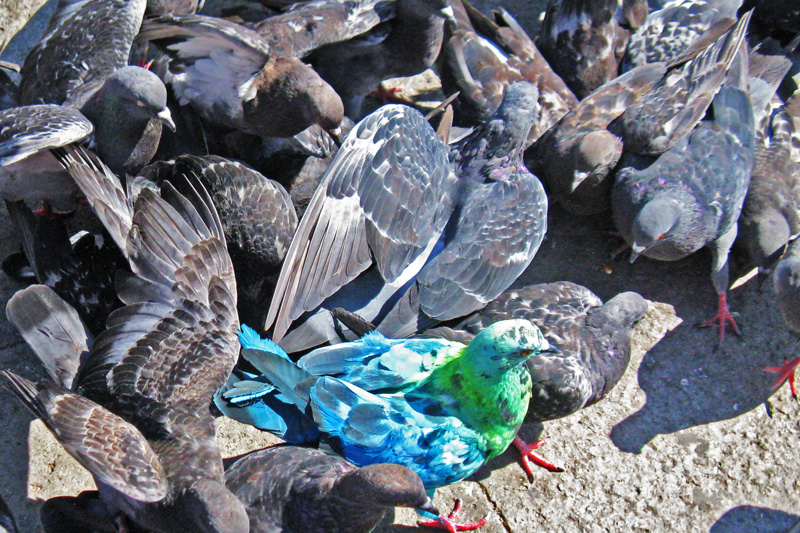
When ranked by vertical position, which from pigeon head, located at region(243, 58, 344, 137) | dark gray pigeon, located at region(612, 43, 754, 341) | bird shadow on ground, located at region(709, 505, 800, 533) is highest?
pigeon head, located at region(243, 58, 344, 137)

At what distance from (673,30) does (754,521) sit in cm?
338

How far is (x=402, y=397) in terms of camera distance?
10.7 feet

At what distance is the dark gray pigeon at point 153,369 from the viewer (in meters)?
2.75

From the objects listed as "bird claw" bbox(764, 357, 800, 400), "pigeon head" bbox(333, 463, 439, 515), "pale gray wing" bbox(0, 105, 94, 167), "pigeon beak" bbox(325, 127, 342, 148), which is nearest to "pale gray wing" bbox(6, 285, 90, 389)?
"pale gray wing" bbox(0, 105, 94, 167)

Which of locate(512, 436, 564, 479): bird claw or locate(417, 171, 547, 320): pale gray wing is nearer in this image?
locate(512, 436, 564, 479): bird claw

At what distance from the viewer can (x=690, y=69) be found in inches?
185

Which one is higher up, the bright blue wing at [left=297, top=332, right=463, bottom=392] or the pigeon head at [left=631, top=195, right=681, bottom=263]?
the bright blue wing at [left=297, top=332, right=463, bottom=392]

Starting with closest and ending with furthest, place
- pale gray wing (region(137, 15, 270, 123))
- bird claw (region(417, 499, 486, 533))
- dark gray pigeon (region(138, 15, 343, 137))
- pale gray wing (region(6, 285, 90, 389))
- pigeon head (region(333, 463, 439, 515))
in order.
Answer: pigeon head (region(333, 463, 439, 515))
pale gray wing (region(6, 285, 90, 389))
bird claw (region(417, 499, 486, 533))
pale gray wing (region(137, 15, 270, 123))
dark gray pigeon (region(138, 15, 343, 137))

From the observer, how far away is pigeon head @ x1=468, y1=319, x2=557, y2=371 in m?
3.02

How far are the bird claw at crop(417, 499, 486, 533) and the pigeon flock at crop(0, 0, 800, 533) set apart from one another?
14 millimetres

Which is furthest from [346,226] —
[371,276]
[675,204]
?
[675,204]

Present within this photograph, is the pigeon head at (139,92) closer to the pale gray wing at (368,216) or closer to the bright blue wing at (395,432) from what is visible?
the pale gray wing at (368,216)

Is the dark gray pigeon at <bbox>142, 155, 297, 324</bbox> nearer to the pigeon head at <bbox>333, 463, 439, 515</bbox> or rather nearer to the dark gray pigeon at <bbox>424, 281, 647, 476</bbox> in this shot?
the dark gray pigeon at <bbox>424, 281, 647, 476</bbox>

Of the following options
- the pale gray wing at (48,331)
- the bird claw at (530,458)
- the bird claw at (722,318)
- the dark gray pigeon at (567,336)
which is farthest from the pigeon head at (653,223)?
the pale gray wing at (48,331)
